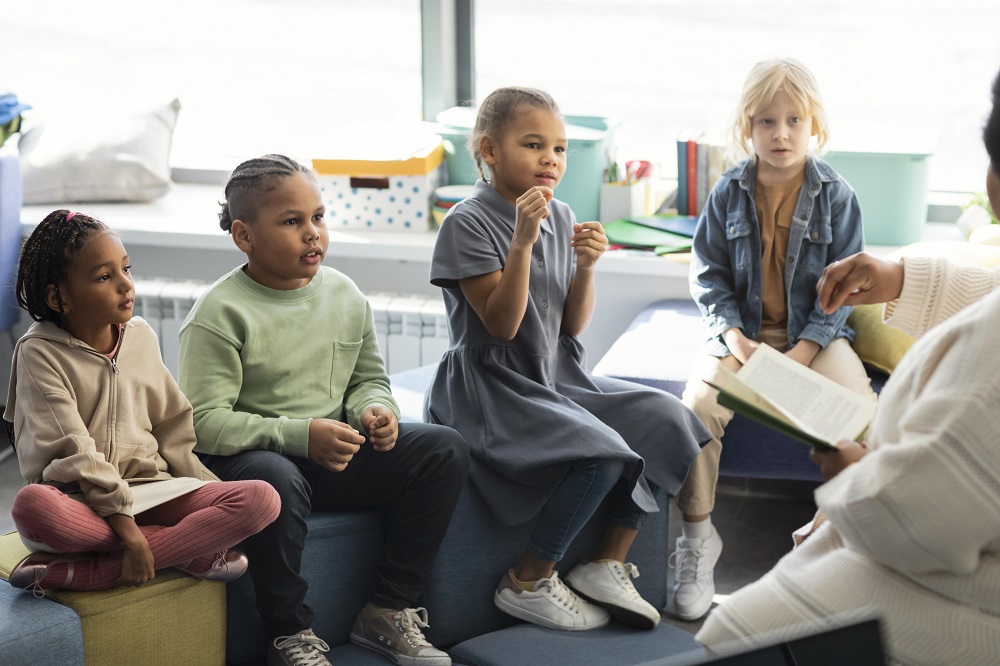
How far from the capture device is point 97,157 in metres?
3.33

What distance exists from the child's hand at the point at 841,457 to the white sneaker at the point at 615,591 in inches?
36.0

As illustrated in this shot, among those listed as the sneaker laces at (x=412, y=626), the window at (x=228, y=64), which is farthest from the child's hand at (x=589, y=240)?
the window at (x=228, y=64)

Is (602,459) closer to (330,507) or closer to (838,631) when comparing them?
(330,507)

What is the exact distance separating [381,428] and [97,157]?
187 centimetres

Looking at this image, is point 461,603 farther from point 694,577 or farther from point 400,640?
point 694,577

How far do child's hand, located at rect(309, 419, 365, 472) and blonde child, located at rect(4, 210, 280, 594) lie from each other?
0.46 ft

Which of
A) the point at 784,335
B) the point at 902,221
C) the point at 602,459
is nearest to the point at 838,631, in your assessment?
the point at 602,459

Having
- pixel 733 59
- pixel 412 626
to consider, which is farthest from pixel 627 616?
pixel 733 59

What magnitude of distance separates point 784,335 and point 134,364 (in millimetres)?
1383

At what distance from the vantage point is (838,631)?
31.1 inches

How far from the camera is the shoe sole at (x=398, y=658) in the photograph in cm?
188

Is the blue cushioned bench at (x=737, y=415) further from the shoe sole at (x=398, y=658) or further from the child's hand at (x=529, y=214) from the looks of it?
the shoe sole at (x=398, y=658)

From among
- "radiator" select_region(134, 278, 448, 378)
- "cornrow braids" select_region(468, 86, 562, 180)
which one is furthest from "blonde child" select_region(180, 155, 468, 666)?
"radiator" select_region(134, 278, 448, 378)

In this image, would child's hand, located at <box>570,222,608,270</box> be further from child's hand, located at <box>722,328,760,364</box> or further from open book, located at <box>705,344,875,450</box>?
open book, located at <box>705,344,875,450</box>
